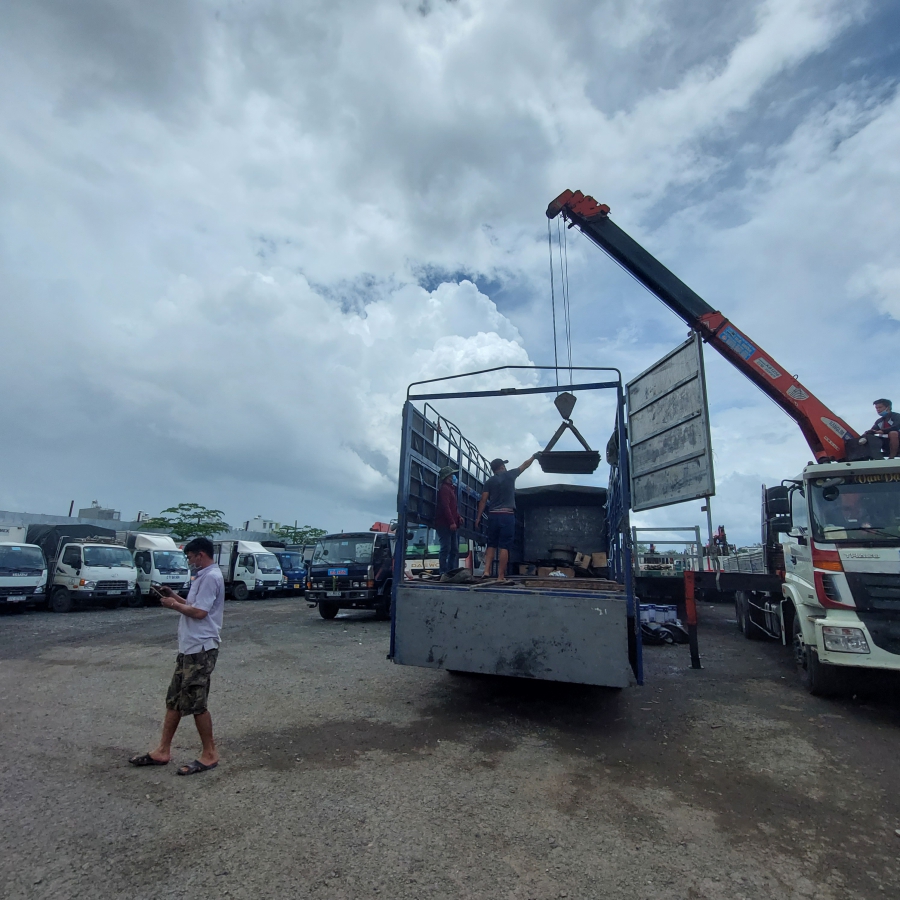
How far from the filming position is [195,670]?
396cm

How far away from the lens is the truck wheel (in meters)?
15.4

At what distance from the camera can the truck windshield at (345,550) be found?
1345 cm

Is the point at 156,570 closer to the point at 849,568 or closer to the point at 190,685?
the point at 190,685

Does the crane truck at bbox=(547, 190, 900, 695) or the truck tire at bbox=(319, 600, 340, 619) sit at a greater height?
the crane truck at bbox=(547, 190, 900, 695)

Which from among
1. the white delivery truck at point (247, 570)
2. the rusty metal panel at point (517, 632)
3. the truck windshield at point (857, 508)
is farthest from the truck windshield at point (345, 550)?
the truck windshield at point (857, 508)

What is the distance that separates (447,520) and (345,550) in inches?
295

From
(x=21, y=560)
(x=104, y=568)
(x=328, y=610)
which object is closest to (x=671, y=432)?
(x=328, y=610)

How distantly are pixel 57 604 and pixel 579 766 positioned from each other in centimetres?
1661

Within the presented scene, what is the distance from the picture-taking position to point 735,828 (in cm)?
327

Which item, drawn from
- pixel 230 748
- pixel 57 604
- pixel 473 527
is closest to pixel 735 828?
pixel 230 748

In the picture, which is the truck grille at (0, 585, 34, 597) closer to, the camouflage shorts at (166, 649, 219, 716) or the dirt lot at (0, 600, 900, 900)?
the dirt lot at (0, 600, 900, 900)

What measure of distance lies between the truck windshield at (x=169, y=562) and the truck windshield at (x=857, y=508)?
1830cm

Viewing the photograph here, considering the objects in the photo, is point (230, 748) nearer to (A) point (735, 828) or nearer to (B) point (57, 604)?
(A) point (735, 828)

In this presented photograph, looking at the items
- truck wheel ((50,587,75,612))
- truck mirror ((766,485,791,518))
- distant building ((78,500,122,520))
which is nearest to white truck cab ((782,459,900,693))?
truck mirror ((766,485,791,518))
